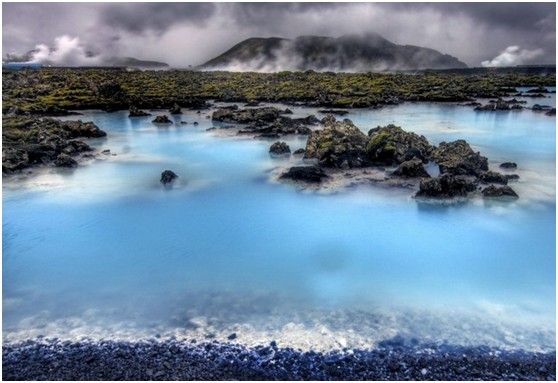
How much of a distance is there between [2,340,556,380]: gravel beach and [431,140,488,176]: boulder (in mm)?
12500

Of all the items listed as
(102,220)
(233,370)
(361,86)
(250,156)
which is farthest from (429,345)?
(361,86)

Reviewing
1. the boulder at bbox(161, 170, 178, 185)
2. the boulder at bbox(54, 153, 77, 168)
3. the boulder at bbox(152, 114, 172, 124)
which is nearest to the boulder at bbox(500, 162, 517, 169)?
the boulder at bbox(161, 170, 178, 185)

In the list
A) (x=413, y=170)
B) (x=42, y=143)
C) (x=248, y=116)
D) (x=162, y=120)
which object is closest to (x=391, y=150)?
(x=413, y=170)

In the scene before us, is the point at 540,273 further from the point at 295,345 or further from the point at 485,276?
the point at 295,345

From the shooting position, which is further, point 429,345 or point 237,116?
point 237,116

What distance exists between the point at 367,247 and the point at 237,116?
26626 millimetres

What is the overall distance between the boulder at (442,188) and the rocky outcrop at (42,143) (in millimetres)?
16841

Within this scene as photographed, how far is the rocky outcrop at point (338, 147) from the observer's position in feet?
70.8

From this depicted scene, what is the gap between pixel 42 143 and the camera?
25625mm

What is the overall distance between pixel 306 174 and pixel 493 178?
7738 millimetres

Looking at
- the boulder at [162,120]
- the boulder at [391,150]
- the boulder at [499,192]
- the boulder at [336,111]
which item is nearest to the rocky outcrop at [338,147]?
the boulder at [391,150]

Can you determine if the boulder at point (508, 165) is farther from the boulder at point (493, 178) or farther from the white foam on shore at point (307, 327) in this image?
the white foam on shore at point (307, 327)

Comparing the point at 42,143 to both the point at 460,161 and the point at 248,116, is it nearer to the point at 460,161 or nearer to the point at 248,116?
the point at 248,116

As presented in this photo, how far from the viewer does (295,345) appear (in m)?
8.89
